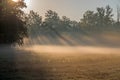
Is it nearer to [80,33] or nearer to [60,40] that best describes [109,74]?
[60,40]

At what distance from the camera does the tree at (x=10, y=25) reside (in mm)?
45688

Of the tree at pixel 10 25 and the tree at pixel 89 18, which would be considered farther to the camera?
the tree at pixel 89 18

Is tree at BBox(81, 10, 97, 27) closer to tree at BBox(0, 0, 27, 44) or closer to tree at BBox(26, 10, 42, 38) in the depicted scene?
tree at BBox(26, 10, 42, 38)

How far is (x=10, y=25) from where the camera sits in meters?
46.0

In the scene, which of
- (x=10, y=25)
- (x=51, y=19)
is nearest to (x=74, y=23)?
(x=51, y=19)

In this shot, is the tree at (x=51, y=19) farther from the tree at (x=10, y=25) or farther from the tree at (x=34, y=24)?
the tree at (x=10, y=25)

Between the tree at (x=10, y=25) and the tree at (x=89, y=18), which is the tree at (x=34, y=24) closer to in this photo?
the tree at (x=89, y=18)

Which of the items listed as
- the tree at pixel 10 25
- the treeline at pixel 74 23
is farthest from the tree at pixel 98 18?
the tree at pixel 10 25

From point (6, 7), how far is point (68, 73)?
2881 centimetres

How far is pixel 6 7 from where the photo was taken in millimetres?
47531

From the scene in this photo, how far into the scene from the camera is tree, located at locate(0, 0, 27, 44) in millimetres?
45688

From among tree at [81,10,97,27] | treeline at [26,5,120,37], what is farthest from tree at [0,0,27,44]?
tree at [81,10,97,27]

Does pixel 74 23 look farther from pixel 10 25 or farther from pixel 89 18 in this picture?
pixel 10 25

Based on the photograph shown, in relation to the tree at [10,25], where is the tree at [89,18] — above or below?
above
